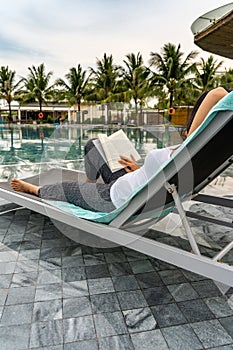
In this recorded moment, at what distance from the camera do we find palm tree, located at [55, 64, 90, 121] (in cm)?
2512

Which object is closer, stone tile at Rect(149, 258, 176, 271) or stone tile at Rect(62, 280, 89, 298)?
stone tile at Rect(62, 280, 89, 298)

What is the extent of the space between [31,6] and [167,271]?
835 cm

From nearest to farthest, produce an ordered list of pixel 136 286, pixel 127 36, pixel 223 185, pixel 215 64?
pixel 136 286 < pixel 223 185 < pixel 127 36 < pixel 215 64

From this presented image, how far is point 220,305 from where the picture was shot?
147 cm

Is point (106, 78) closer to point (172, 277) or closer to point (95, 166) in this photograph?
point (95, 166)

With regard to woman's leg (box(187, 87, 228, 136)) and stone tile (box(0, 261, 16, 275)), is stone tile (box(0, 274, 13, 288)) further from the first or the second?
woman's leg (box(187, 87, 228, 136))

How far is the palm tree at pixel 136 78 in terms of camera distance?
22.2m

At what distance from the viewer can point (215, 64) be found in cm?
2119

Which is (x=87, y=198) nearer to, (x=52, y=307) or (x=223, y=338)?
(x=52, y=307)

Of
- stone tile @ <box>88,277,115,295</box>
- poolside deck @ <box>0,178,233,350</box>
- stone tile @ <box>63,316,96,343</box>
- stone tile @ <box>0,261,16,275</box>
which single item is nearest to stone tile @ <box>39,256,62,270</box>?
poolside deck @ <box>0,178,233,350</box>

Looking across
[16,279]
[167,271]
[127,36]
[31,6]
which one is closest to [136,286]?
[167,271]

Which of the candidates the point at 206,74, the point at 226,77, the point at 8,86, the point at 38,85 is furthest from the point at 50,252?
the point at 8,86

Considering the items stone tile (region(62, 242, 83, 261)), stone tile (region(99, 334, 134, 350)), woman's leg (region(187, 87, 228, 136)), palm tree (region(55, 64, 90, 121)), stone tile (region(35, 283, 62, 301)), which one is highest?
palm tree (region(55, 64, 90, 121))

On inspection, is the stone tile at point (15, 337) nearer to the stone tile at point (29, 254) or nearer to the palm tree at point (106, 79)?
the stone tile at point (29, 254)
